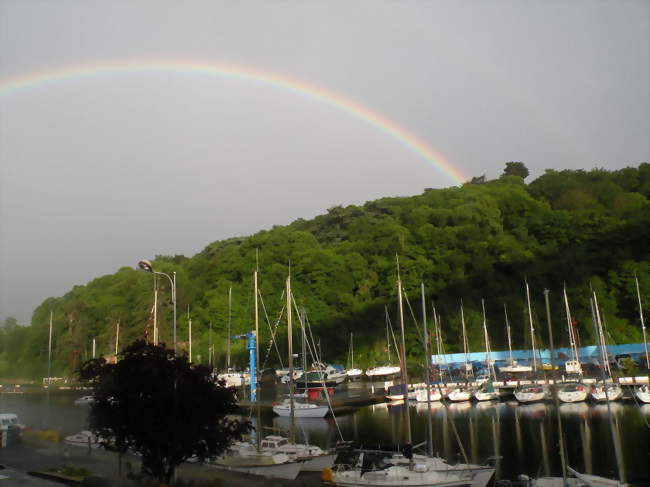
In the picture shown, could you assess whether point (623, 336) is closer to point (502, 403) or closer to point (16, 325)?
point (502, 403)

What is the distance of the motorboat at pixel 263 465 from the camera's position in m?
27.2

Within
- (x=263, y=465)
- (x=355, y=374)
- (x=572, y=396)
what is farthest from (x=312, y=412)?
(x=355, y=374)

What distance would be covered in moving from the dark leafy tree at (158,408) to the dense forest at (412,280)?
60.1 metres

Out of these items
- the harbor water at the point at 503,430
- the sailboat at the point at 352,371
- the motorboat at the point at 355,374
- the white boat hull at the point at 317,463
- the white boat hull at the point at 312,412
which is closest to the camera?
the white boat hull at the point at 317,463

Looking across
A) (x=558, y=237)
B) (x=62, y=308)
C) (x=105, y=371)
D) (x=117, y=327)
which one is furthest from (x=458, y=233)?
(x=105, y=371)

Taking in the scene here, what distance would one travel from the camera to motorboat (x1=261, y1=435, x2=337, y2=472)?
2877 centimetres

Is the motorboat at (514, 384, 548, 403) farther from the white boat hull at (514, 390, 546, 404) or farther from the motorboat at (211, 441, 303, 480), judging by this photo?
the motorboat at (211, 441, 303, 480)

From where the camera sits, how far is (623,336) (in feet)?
260

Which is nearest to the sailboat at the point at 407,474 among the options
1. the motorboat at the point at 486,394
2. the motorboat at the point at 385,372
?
the motorboat at the point at 486,394

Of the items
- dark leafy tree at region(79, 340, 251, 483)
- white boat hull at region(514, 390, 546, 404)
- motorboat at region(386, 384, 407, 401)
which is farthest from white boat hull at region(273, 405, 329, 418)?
dark leafy tree at region(79, 340, 251, 483)

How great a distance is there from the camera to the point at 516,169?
596 feet

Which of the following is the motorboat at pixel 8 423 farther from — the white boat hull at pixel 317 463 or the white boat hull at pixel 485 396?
the white boat hull at pixel 485 396

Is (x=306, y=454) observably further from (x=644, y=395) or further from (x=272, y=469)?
(x=644, y=395)

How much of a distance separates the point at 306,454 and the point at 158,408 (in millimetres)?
13021
